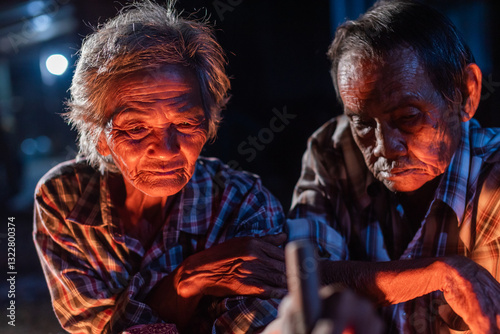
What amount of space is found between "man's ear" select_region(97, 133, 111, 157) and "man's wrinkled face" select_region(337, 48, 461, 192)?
3.34ft

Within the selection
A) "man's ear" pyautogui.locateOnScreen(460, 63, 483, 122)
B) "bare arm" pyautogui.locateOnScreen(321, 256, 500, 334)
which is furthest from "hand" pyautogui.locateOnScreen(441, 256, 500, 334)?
"man's ear" pyautogui.locateOnScreen(460, 63, 483, 122)

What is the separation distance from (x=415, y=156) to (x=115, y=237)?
1244 mm

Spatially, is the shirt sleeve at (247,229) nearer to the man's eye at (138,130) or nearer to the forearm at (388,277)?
the forearm at (388,277)

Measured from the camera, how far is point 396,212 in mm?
2043

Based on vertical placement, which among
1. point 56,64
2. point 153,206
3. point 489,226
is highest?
point 56,64

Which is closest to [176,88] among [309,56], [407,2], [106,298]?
[106,298]

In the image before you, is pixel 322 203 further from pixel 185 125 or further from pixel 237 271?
pixel 185 125

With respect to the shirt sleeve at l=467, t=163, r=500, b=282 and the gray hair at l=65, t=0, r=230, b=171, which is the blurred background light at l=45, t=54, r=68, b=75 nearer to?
the gray hair at l=65, t=0, r=230, b=171

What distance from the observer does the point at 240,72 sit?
3133mm

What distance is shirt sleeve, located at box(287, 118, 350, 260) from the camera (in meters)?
1.92

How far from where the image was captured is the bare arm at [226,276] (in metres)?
1.62

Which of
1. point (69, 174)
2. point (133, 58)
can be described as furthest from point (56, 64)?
point (133, 58)

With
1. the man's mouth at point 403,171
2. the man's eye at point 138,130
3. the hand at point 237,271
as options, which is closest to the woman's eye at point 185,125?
the man's eye at point 138,130

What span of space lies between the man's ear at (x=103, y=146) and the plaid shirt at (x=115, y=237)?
0.18 metres
